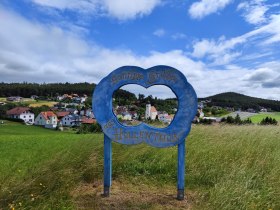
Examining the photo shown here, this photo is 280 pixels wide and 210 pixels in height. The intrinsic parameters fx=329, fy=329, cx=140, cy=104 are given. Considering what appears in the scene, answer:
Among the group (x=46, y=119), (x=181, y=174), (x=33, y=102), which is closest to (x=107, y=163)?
(x=181, y=174)

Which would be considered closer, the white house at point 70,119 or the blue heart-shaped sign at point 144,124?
the blue heart-shaped sign at point 144,124

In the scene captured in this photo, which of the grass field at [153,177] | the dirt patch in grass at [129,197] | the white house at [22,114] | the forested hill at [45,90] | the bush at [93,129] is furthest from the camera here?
the forested hill at [45,90]

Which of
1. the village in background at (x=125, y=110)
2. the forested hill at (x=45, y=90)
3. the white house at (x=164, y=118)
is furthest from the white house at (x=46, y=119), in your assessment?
the white house at (x=164, y=118)

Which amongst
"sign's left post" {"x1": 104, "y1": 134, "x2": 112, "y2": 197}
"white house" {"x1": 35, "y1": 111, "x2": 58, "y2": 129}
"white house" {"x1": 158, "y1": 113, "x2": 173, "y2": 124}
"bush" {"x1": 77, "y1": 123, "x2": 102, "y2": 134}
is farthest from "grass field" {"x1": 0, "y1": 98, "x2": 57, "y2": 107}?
"sign's left post" {"x1": 104, "y1": 134, "x2": 112, "y2": 197}

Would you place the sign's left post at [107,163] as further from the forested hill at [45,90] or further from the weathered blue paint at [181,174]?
the forested hill at [45,90]

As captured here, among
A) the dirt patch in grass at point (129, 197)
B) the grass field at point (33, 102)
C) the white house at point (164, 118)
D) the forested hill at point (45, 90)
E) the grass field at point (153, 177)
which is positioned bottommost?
the dirt patch in grass at point (129, 197)

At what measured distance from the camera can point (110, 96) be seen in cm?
544

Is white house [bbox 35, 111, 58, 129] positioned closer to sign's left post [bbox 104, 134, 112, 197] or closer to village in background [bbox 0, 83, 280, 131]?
village in background [bbox 0, 83, 280, 131]

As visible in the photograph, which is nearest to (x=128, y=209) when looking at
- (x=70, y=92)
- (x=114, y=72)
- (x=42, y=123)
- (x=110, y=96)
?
(x=110, y=96)

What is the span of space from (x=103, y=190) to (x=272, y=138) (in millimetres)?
4470

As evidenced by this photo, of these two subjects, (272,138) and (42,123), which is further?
(42,123)

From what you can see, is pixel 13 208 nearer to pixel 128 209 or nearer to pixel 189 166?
pixel 128 209

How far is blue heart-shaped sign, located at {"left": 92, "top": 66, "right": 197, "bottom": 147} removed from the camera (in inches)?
208

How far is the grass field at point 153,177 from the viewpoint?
4500 millimetres
